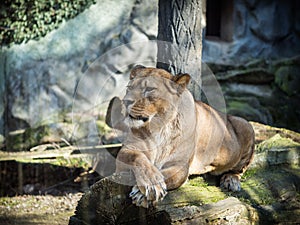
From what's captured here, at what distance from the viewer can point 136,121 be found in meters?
4.27

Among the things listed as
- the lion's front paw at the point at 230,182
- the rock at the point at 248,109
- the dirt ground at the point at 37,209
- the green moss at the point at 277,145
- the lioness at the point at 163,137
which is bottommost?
the dirt ground at the point at 37,209

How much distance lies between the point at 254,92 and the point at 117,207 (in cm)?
798

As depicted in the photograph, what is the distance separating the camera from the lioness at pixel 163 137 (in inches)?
165

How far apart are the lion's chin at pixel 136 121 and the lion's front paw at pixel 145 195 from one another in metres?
0.51

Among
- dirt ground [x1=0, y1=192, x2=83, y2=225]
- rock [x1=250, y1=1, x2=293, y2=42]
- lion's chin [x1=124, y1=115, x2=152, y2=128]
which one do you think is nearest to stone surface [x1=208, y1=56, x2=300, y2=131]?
rock [x1=250, y1=1, x2=293, y2=42]

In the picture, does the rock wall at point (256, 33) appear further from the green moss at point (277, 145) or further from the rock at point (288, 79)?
the green moss at point (277, 145)

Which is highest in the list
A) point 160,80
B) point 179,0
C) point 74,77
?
point 179,0

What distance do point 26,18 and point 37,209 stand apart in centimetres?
401

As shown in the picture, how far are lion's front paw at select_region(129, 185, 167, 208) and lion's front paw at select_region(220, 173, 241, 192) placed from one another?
1.10m

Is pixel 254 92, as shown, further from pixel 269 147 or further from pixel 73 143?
pixel 269 147

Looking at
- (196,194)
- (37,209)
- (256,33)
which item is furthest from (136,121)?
(256,33)

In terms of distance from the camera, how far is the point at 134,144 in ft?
14.6

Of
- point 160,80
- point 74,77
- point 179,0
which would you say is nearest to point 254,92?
point 74,77

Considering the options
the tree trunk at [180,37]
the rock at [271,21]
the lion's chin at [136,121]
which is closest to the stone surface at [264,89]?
the rock at [271,21]
